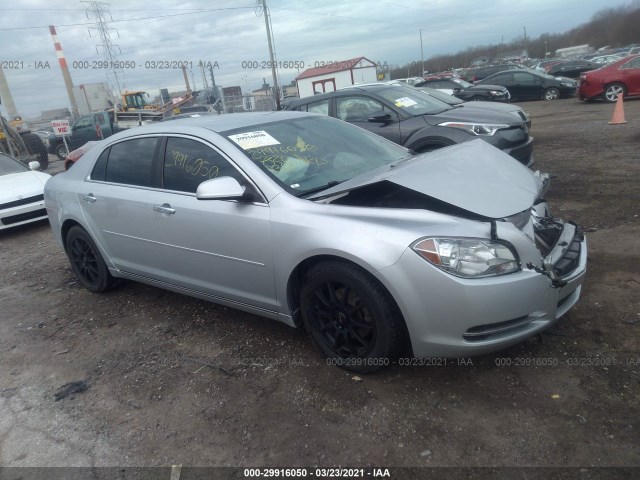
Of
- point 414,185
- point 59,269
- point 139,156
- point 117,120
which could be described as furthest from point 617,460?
point 117,120

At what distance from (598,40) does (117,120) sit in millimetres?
70513

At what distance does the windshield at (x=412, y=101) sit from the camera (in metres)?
6.62

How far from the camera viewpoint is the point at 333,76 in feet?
134

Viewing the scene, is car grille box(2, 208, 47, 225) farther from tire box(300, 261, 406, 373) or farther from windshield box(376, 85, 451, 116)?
tire box(300, 261, 406, 373)

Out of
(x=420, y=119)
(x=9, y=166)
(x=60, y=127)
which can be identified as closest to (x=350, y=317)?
(x=420, y=119)

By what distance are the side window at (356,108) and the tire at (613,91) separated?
484 inches

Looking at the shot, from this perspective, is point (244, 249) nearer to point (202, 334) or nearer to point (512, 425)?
point (202, 334)

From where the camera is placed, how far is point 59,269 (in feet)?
19.0

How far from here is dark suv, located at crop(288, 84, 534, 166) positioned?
6.08 m

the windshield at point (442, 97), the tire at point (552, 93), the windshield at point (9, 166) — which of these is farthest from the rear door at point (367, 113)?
the tire at point (552, 93)

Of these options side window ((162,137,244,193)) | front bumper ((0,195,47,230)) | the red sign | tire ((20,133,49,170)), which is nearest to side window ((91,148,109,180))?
side window ((162,137,244,193))

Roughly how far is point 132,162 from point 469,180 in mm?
2695

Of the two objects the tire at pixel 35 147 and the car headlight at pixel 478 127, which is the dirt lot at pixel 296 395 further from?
the tire at pixel 35 147

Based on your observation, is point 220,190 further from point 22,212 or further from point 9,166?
point 9,166
